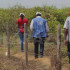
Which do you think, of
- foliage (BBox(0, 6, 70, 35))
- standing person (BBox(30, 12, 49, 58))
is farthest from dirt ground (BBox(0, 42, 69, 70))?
foliage (BBox(0, 6, 70, 35))

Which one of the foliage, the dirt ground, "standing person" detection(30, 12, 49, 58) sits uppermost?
the foliage

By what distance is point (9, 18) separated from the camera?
12.4 m

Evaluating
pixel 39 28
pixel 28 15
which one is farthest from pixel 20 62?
pixel 28 15

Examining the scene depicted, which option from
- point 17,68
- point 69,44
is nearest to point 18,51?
point 17,68

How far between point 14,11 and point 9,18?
0.90m

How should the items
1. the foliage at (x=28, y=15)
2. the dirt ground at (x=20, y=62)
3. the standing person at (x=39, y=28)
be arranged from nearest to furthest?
the dirt ground at (x=20, y=62) < the standing person at (x=39, y=28) < the foliage at (x=28, y=15)

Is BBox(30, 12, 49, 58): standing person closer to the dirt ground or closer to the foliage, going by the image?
the dirt ground

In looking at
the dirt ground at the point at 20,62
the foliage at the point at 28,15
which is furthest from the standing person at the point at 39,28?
the foliage at the point at 28,15

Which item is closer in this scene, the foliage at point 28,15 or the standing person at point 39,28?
the standing person at point 39,28

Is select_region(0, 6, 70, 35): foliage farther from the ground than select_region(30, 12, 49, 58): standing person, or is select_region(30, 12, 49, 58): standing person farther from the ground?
select_region(0, 6, 70, 35): foliage

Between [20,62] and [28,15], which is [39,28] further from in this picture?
[28,15]

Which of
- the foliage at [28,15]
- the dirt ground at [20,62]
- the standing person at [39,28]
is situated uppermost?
the foliage at [28,15]

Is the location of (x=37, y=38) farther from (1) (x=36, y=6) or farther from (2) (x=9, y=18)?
(1) (x=36, y=6)

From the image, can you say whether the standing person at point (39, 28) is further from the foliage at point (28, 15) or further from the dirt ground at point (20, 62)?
the foliage at point (28, 15)
